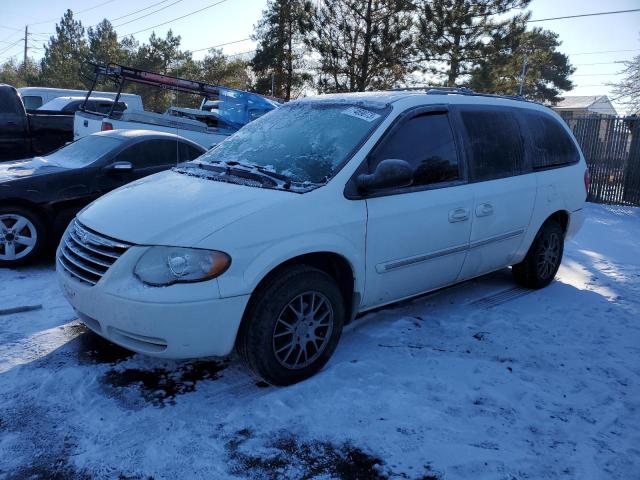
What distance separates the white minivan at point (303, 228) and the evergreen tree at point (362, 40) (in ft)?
51.5

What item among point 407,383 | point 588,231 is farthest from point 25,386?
point 588,231

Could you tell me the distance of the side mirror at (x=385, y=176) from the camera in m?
3.45

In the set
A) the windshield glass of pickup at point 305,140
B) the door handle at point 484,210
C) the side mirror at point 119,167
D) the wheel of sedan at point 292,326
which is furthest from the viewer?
the side mirror at point 119,167

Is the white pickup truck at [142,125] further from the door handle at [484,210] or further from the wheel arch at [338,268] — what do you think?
the wheel arch at [338,268]

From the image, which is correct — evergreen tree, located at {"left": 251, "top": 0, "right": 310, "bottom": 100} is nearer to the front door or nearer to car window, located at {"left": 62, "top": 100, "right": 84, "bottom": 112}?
car window, located at {"left": 62, "top": 100, "right": 84, "bottom": 112}

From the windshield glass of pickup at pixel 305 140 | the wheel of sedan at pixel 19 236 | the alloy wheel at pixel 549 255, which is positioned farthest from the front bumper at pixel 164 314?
the alloy wheel at pixel 549 255

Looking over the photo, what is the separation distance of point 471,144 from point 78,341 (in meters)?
3.40

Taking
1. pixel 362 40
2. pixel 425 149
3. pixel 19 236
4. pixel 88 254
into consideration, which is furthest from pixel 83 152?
pixel 362 40

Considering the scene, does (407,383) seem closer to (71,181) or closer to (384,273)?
(384,273)

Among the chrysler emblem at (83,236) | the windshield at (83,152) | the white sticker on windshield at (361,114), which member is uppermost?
the white sticker on windshield at (361,114)

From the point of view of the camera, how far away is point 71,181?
5.84 m

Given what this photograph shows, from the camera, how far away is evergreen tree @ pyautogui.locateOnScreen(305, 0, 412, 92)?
755 inches

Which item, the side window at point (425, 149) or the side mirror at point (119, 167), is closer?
the side window at point (425, 149)

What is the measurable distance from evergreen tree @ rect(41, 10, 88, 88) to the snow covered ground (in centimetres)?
4549
